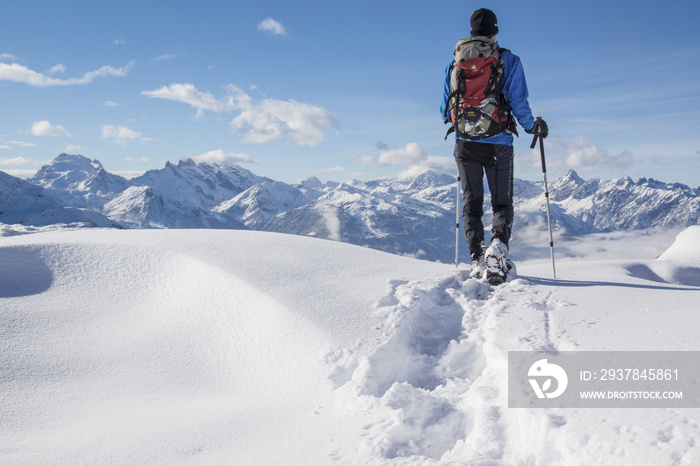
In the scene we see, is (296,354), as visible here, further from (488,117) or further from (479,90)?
(479,90)

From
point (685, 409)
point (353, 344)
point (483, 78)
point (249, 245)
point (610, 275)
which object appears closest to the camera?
point (685, 409)

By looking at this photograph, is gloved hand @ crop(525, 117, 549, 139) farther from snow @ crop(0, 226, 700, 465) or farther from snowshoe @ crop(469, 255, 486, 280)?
snow @ crop(0, 226, 700, 465)

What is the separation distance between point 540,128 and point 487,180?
1245 mm

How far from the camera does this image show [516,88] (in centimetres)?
601

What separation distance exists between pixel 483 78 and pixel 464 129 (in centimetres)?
75

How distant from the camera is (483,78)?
5996mm

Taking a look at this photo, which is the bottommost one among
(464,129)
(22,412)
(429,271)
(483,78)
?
(22,412)

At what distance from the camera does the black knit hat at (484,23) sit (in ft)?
19.8

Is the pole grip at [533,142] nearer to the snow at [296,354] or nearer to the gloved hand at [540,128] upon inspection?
the gloved hand at [540,128]

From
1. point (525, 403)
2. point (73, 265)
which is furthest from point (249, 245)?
point (525, 403)

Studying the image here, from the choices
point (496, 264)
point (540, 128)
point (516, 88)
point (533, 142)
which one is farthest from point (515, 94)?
point (496, 264)

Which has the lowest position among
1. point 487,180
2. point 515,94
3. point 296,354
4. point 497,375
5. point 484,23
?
point 296,354

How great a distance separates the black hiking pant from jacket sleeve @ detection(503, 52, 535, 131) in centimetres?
53

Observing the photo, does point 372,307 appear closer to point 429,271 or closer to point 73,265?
point 429,271
